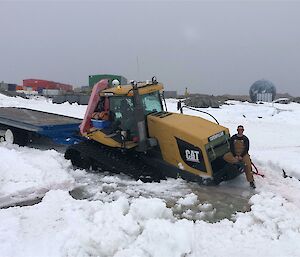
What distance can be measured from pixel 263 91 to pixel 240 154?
1474 inches

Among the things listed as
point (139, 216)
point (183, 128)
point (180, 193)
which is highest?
point (183, 128)

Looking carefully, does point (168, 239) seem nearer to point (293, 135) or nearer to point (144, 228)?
point (144, 228)

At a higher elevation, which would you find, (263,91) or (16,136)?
(16,136)

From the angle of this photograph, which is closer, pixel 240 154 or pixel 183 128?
pixel 240 154

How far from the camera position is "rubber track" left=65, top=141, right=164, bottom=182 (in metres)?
8.84

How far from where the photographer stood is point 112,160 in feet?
30.5

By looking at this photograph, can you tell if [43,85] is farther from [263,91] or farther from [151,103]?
[151,103]

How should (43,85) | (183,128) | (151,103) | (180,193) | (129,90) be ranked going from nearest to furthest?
(180,193) < (183,128) < (129,90) < (151,103) < (43,85)

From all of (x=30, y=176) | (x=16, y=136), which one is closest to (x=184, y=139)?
(x=30, y=176)

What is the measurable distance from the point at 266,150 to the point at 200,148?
4.40 metres

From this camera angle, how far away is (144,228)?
5.50 metres

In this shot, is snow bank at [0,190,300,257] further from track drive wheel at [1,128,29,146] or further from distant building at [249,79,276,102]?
distant building at [249,79,276,102]

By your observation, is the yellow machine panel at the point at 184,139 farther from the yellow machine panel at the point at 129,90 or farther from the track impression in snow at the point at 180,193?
the yellow machine panel at the point at 129,90

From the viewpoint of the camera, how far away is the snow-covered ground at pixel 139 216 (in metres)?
5.07
